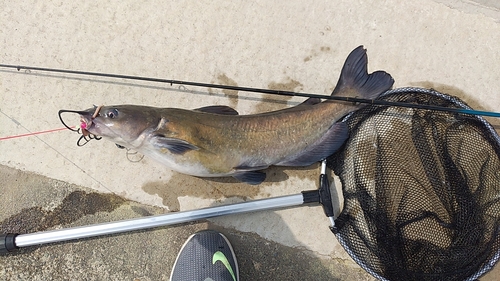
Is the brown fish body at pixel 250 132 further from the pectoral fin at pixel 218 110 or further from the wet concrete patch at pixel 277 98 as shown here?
the wet concrete patch at pixel 277 98

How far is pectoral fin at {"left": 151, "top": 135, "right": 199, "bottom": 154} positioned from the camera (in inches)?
88.8

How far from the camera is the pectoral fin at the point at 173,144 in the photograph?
2.26 meters

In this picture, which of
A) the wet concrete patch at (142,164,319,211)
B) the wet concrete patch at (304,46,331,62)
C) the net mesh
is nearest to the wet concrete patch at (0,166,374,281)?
the wet concrete patch at (142,164,319,211)

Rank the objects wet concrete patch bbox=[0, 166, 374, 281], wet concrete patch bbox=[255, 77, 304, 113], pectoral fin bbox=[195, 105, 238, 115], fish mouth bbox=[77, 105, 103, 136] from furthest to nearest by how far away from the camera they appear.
Result: wet concrete patch bbox=[255, 77, 304, 113], wet concrete patch bbox=[0, 166, 374, 281], pectoral fin bbox=[195, 105, 238, 115], fish mouth bbox=[77, 105, 103, 136]

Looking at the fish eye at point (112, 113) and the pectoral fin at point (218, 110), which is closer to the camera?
the fish eye at point (112, 113)

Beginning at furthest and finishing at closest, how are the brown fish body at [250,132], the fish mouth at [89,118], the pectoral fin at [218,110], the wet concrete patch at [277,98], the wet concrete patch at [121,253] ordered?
the wet concrete patch at [277,98], the wet concrete patch at [121,253], the pectoral fin at [218,110], the brown fish body at [250,132], the fish mouth at [89,118]

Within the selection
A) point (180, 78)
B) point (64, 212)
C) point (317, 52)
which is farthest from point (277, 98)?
point (64, 212)

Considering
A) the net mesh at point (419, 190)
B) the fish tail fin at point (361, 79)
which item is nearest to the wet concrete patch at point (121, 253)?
the net mesh at point (419, 190)

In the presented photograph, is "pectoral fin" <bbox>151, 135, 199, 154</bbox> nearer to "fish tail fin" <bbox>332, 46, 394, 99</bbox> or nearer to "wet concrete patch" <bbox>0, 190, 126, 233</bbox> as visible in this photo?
"wet concrete patch" <bbox>0, 190, 126, 233</bbox>

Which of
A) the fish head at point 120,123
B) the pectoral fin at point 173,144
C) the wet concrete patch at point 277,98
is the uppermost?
the wet concrete patch at point 277,98

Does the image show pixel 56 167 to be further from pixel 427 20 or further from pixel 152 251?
pixel 427 20

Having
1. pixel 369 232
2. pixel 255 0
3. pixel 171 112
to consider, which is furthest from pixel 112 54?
pixel 369 232

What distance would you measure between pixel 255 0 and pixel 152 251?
2.24 meters

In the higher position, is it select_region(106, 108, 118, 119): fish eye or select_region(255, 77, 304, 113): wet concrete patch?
select_region(255, 77, 304, 113): wet concrete patch
